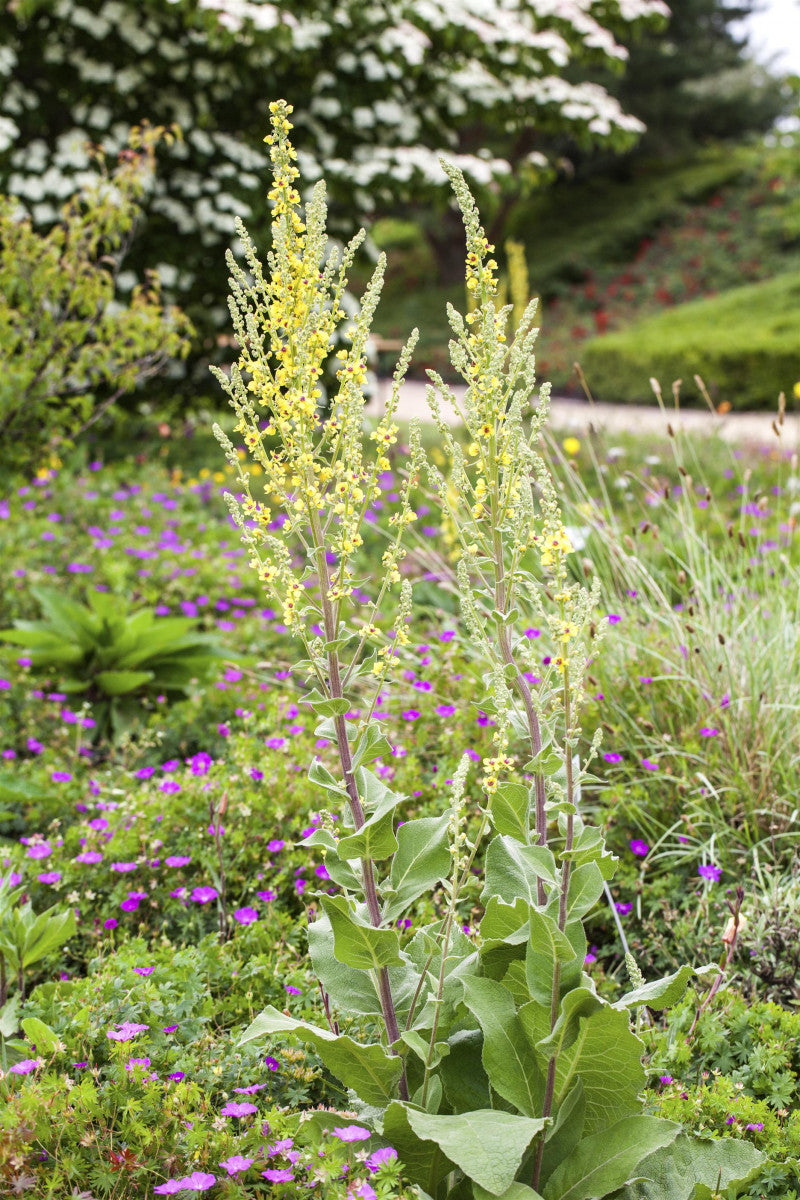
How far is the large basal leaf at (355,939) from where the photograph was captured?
1589mm

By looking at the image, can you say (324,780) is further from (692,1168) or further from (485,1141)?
(692,1168)

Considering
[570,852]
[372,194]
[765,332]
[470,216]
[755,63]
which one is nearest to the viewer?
[570,852]

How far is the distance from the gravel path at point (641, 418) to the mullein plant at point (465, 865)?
598 centimetres

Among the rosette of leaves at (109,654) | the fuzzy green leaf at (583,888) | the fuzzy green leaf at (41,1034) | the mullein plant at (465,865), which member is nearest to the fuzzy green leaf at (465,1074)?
the mullein plant at (465,865)

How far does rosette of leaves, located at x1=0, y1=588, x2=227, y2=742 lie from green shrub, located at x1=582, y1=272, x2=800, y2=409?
30.2ft

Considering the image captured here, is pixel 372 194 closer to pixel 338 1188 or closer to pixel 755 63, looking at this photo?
pixel 338 1188

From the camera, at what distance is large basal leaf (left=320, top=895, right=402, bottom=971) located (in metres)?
1.59

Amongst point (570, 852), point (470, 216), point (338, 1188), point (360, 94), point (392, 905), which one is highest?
point (360, 94)

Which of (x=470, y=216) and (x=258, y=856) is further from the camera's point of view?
(x=258, y=856)

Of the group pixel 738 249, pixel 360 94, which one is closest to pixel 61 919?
pixel 360 94

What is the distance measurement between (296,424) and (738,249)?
819 inches

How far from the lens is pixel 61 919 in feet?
7.44

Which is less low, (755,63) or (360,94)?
(755,63)

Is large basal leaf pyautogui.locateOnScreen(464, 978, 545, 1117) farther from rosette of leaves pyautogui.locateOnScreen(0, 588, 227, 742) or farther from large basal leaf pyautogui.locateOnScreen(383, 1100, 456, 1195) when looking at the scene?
rosette of leaves pyautogui.locateOnScreen(0, 588, 227, 742)
